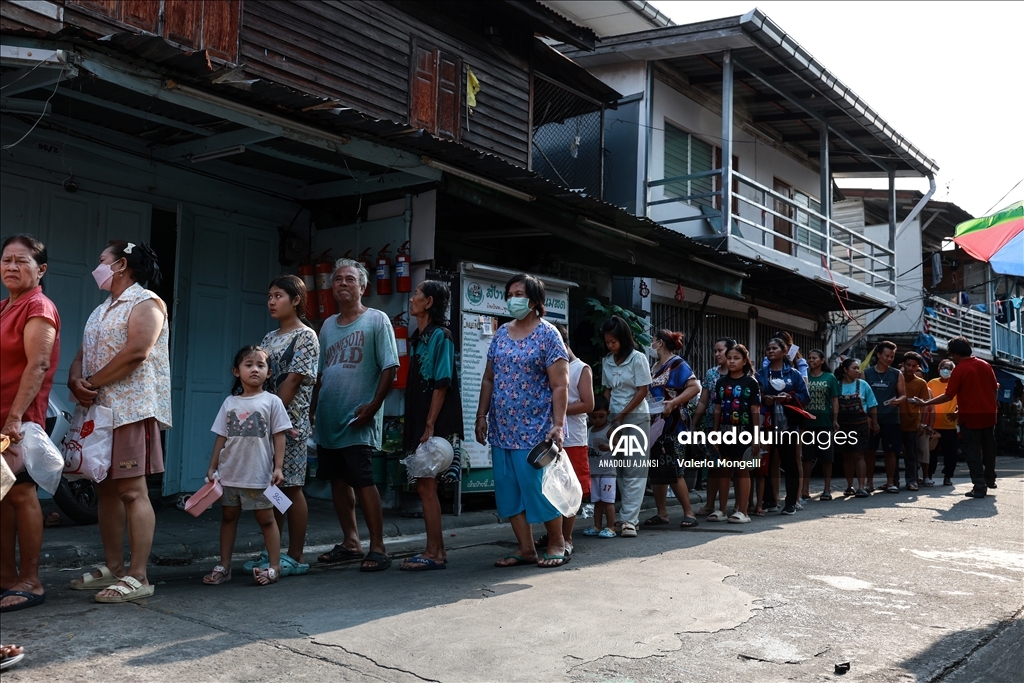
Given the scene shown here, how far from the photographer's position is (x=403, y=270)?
8.09m

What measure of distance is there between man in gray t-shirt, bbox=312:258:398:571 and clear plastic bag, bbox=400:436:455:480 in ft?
1.16

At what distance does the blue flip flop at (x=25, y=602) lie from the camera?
14.1ft

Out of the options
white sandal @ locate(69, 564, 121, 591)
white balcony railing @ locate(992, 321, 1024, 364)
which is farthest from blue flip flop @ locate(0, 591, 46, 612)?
white balcony railing @ locate(992, 321, 1024, 364)

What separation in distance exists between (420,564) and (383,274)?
11.0 ft

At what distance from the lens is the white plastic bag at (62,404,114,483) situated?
180 inches

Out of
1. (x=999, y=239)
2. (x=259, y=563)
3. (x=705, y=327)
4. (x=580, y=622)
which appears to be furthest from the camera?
(x=705, y=327)

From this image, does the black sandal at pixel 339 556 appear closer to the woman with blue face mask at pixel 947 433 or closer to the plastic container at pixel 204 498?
the plastic container at pixel 204 498

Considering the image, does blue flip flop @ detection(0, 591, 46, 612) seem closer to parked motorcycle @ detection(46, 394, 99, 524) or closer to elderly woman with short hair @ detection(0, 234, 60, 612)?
elderly woman with short hair @ detection(0, 234, 60, 612)

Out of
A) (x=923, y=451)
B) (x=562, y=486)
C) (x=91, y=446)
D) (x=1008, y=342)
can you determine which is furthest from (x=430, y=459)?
(x=1008, y=342)

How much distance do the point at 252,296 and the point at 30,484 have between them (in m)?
4.37

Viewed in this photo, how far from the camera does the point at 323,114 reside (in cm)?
650

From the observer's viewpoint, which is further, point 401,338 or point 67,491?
point 401,338

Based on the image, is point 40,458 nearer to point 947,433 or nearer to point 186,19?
point 186,19

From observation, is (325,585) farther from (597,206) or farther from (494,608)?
(597,206)
